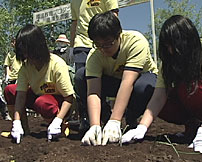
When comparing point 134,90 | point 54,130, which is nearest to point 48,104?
point 54,130

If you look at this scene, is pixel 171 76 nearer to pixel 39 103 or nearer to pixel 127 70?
pixel 127 70

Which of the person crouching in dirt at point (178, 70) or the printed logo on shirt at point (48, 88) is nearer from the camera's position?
the person crouching in dirt at point (178, 70)

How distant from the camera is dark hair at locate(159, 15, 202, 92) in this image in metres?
1.93

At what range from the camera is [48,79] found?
2.42m

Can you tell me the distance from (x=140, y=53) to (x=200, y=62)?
0.39 metres

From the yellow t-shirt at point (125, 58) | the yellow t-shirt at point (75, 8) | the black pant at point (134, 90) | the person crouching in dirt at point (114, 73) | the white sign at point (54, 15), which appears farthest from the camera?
the white sign at point (54, 15)

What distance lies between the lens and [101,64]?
7.44 ft

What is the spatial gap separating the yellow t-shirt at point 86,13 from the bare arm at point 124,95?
2.53ft

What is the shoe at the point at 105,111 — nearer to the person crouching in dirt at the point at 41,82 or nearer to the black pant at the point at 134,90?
the black pant at the point at 134,90

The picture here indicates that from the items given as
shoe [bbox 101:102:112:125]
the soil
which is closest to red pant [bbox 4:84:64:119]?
shoe [bbox 101:102:112:125]

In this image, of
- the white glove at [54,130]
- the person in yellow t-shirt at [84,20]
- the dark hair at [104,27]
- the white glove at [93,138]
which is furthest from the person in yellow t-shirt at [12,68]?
the white glove at [93,138]

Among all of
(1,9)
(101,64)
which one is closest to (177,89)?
(101,64)

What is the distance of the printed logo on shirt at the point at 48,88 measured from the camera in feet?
8.05

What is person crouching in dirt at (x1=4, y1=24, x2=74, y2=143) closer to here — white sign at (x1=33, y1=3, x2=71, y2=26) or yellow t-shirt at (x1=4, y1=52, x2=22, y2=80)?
yellow t-shirt at (x1=4, y1=52, x2=22, y2=80)
